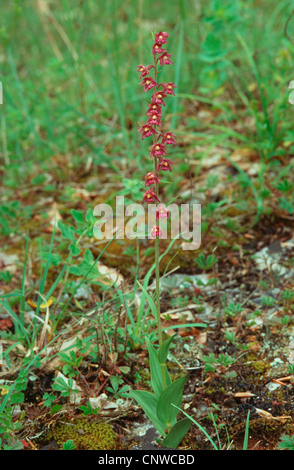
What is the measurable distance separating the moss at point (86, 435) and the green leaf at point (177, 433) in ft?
0.60

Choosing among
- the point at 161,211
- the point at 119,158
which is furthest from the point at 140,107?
the point at 161,211

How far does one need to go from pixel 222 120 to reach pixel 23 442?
2598 mm

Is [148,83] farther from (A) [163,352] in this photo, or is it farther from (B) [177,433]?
(B) [177,433]

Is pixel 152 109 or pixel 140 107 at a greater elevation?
pixel 140 107

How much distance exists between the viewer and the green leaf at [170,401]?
4.59 feet

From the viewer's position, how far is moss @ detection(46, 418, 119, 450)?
154 cm

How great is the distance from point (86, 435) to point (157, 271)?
2.18 ft

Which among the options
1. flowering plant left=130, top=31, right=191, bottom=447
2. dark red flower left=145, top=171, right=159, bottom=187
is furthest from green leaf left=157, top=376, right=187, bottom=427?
dark red flower left=145, top=171, right=159, bottom=187

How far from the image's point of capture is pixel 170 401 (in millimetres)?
1441

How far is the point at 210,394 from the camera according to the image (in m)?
1.68

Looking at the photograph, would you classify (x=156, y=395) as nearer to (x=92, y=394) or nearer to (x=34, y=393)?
(x=92, y=394)

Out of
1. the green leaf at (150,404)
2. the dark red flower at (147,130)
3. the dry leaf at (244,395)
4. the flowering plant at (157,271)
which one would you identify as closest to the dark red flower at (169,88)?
the flowering plant at (157,271)

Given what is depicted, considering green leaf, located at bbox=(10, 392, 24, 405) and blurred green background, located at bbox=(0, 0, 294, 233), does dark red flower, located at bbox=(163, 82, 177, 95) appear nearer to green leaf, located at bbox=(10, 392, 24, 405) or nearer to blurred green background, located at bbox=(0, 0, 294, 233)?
green leaf, located at bbox=(10, 392, 24, 405)

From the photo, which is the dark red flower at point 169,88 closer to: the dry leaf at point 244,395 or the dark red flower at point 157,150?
the dark red flower at point 157,150
